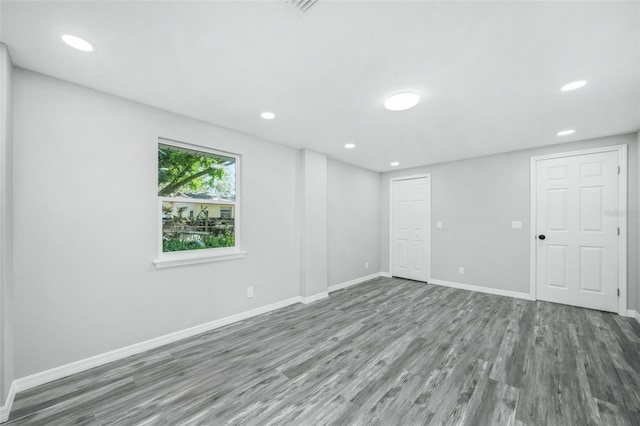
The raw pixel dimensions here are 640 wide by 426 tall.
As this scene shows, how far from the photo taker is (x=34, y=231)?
1.93m

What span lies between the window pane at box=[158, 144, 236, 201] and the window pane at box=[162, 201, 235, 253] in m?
0.14

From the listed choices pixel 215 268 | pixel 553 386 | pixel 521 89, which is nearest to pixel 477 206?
pixel 521 89

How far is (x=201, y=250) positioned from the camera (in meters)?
2.98

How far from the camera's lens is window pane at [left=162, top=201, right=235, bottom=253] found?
271 centimetres

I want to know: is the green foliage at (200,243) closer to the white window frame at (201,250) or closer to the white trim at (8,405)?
the white window frame at (201,250)

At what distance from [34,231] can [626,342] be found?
559 cm

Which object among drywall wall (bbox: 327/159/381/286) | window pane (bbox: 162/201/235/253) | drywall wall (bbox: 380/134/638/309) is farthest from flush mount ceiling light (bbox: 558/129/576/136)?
window pane (bbox: 162/201/235/253)

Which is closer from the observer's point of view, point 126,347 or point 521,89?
point 521,89

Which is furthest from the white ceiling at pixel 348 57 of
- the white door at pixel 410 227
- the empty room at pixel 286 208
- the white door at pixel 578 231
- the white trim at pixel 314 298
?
the white trim at pixel 314 298

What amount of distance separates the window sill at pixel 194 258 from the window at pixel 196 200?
0.09 ft

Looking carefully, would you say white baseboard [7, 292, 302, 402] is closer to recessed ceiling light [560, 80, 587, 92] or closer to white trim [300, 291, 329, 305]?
white trim [300, 291, 329, 305]

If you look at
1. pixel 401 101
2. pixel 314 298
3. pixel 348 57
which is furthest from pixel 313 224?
pixel 348 57

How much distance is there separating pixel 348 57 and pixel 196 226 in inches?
94.2

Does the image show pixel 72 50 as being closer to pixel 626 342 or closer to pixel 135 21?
pixel 135 21
